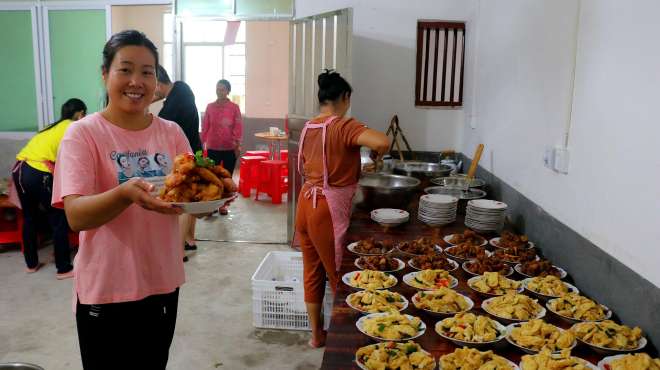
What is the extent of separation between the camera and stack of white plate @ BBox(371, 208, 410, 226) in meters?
2.98

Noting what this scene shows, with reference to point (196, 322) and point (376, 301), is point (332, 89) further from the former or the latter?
point (196, 322)

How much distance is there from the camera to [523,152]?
3.08 metres

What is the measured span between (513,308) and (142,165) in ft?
4.23

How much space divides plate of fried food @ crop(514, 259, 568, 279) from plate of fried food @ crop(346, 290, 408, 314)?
0.59 metres

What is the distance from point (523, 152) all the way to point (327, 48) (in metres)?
2.22

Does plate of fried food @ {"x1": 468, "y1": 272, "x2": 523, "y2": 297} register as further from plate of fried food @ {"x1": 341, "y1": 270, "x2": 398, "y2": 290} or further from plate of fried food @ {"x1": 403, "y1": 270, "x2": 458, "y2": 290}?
plate of fried food @ {"x1": 341, "y1": 270, "x2": 398, "y2": 290}

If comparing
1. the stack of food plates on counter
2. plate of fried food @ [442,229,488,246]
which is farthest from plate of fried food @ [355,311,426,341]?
plate of fried food @ [442,229,488,246]

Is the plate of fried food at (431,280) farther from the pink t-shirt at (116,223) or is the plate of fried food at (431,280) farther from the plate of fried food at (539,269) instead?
the pink t-shirt at (116,223)

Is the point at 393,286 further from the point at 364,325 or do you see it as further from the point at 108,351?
the point at 108,351

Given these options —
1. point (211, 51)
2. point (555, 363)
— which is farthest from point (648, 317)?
point (211, 51)

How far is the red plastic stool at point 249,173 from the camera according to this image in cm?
787

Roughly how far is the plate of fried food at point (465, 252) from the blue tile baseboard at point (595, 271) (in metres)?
0.31

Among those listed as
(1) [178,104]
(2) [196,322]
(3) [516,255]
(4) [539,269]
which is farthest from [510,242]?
(1) [178,104]

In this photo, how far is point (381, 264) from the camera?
230 cm
